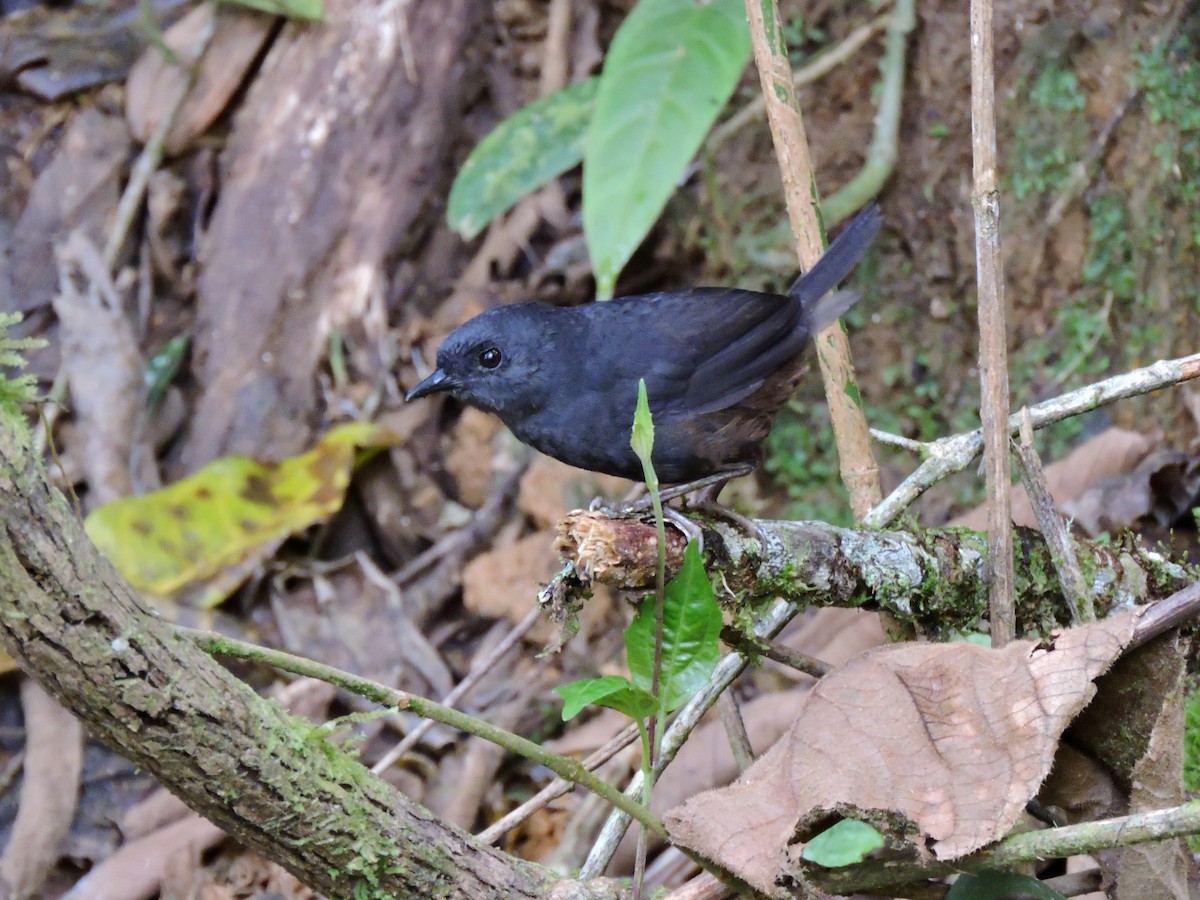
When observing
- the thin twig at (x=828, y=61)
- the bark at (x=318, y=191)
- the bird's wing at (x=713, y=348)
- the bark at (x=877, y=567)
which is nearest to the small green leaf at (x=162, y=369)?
the bark at (x=318, y=191)

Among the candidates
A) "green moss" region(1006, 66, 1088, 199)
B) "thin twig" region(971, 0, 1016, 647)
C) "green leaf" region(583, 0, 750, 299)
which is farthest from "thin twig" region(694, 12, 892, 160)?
"thin twig" region(971, 0, 1016, 647)

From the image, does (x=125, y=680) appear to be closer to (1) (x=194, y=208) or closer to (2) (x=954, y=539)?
(2) (x=954, y=539)

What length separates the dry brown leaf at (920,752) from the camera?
1815 millimetres

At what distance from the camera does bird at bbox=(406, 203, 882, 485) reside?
303 cm

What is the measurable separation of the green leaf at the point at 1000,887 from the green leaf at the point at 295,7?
508 centimetres

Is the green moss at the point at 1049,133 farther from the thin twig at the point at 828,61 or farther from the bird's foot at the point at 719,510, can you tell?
the bird's foot at the point at 719,510

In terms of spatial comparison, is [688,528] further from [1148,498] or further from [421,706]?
[1148,498]

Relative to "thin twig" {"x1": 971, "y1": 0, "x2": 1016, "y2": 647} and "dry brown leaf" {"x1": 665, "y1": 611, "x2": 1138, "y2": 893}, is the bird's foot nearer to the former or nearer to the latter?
"dry brown leaf" {"x1": 665, "y1": 611, "x2": 1138, "y2": 893}

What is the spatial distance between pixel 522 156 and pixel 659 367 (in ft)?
7.39

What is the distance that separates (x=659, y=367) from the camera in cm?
314

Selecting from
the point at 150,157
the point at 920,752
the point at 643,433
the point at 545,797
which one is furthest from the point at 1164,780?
the point at 150,157

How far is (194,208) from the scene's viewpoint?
5793 millimetres

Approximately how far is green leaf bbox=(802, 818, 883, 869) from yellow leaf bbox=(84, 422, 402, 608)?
8.61 feet

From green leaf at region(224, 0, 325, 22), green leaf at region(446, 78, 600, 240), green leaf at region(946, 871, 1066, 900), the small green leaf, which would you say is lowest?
green leaf at region(946, 871, 1066, 900)
